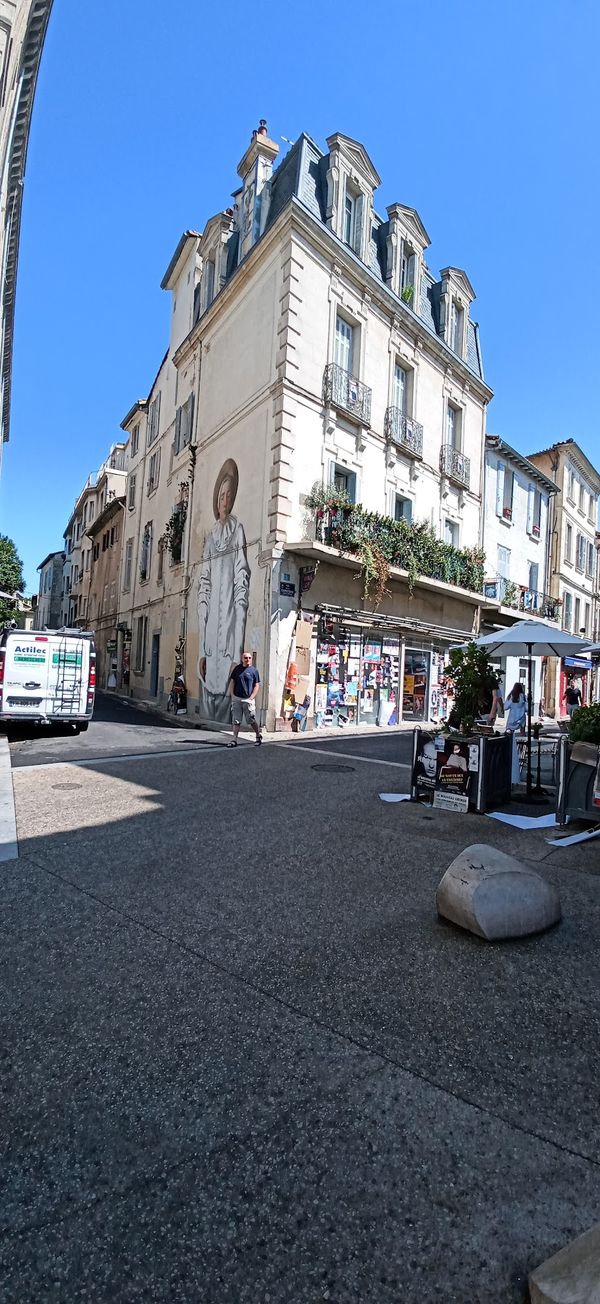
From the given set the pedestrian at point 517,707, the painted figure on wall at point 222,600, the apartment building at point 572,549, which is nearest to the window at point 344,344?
the painted figure on wall at point 222,600

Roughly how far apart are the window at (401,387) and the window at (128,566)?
15.4m

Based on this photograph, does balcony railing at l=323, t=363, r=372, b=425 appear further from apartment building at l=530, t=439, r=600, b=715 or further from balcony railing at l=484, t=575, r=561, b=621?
apartment building at l=530, t=439, r=600, b=715

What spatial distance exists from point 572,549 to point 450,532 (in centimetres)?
1274

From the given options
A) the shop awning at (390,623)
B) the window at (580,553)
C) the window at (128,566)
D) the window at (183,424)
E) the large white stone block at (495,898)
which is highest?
the window at (183,424)

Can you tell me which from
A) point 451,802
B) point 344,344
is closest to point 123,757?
point 451,802

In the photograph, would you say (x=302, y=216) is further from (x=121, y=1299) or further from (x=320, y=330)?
(x=121, y=1299)

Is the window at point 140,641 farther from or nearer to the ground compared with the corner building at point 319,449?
nearer to the ground

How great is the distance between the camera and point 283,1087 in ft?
7.32

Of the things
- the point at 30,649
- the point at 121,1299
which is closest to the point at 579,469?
the point at 30,649

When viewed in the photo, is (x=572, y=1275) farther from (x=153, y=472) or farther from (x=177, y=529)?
(x=153, y=472)

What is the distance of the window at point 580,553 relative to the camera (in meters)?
32.7

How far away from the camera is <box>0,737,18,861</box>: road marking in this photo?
503 cm

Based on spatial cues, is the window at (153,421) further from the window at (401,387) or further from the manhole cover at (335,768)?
the manhole cover at (335,768)

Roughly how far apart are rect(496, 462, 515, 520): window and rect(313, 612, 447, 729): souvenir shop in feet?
27.0
